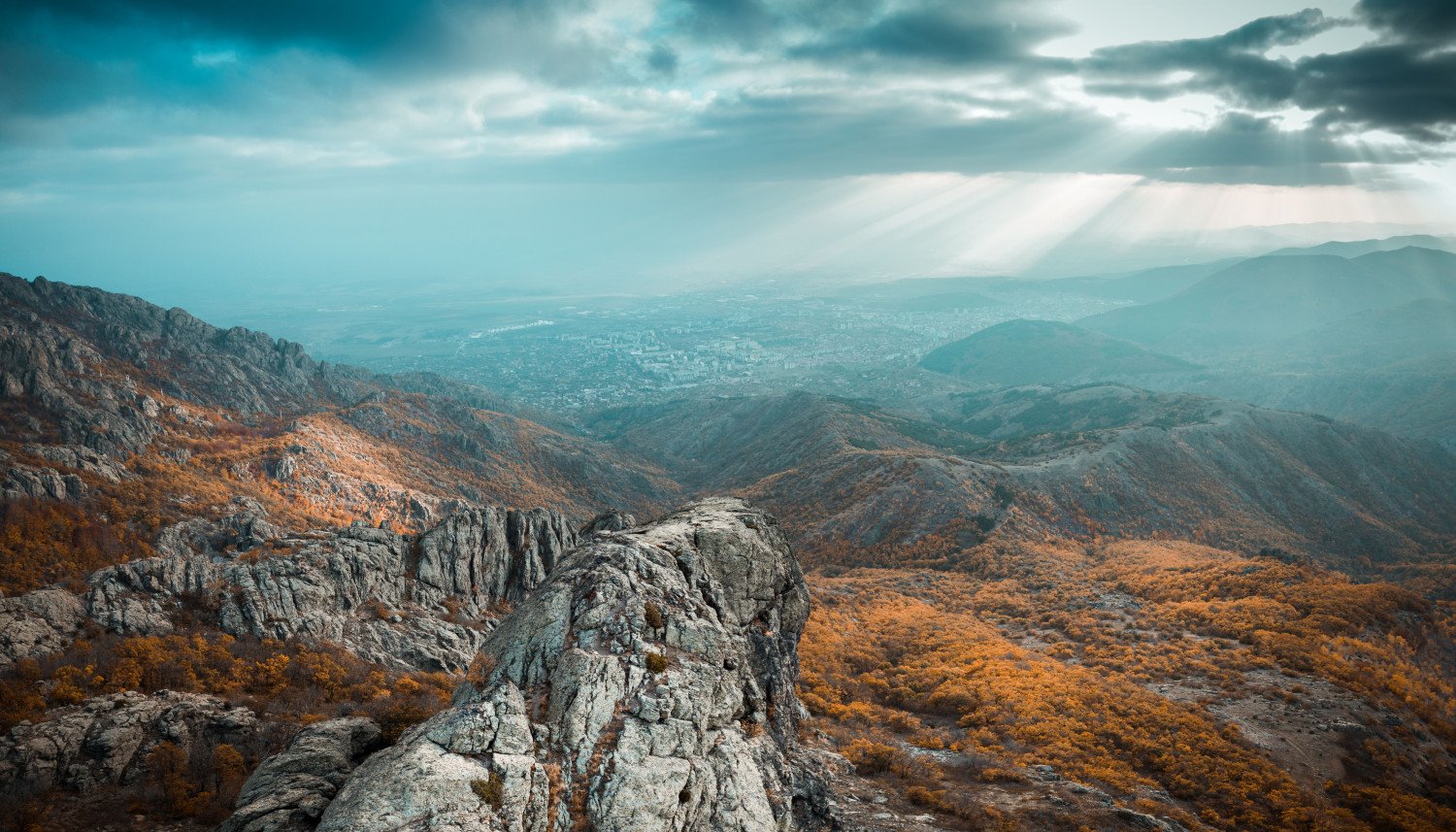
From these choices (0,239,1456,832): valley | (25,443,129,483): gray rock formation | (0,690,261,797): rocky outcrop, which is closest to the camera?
(0,239,1456,832): valley

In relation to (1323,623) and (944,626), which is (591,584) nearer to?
(944,626)

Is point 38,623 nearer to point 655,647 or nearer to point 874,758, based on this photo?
point 655,647

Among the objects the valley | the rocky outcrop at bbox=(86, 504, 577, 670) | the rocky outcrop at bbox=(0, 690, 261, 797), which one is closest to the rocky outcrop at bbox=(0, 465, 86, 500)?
the valley

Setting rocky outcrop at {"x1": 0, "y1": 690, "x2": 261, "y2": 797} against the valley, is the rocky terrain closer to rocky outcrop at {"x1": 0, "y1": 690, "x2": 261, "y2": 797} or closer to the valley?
the valley

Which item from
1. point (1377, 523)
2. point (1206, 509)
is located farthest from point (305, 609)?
point (1377, 523)

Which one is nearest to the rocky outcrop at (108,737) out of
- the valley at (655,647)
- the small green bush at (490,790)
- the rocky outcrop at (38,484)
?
the valley at (655,647)

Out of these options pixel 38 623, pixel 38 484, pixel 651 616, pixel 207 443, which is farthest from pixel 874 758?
pixel 207 443

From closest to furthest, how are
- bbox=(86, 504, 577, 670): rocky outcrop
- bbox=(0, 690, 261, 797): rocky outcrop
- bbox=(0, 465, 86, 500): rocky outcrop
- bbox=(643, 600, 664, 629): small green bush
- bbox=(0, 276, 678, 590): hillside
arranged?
bbox=(643, 600, 664, 629): small green bush, bbox=(0, 690, 261, 797): rocky outcrop, bbox=(86, 504, 577, 670): rocky outcrop, bbox=(0, 465, 86, 500): rocky outcrop, bbox=(0, 276, 678, 590): hillside
